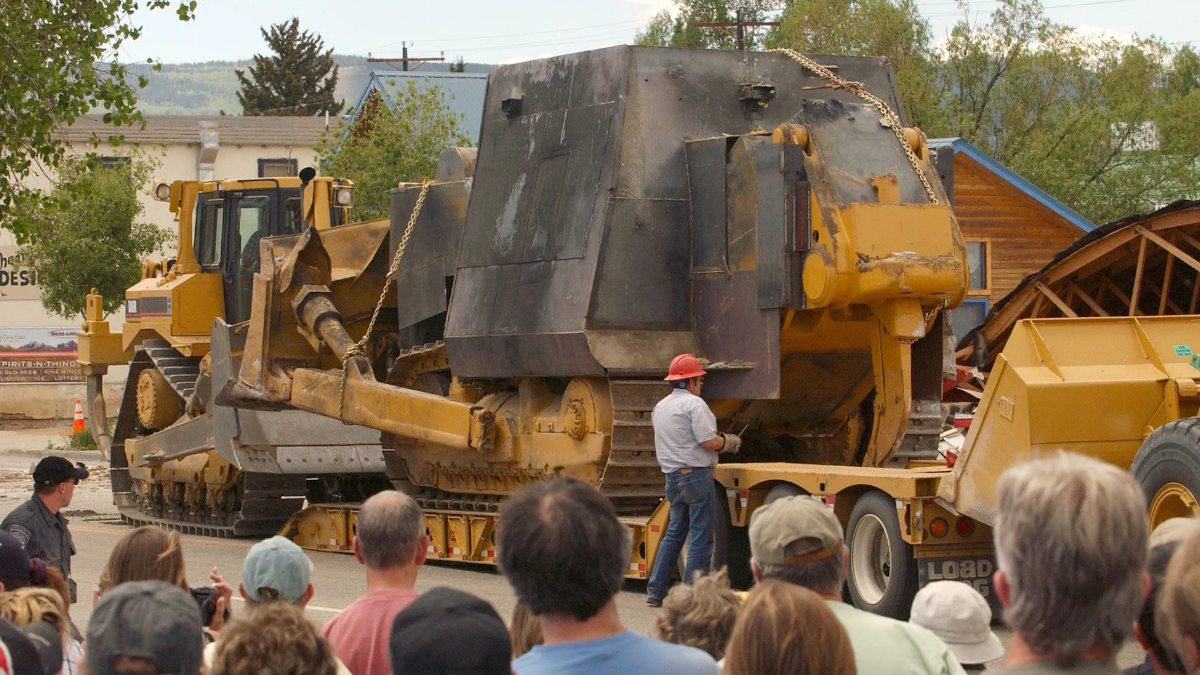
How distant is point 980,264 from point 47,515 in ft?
72.9

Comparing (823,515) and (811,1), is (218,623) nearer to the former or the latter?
(823,515)

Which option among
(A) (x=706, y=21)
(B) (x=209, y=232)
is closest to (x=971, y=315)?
(B) (x=209, y=232)

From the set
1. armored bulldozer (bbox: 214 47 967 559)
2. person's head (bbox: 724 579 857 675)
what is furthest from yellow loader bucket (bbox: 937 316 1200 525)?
person's head (bbox: 724 579 857 675)

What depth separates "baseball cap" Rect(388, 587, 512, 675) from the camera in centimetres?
403

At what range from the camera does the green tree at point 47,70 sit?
1334 centimetres

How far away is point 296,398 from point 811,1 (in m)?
36.4

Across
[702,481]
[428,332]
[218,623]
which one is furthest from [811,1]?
[218,623]

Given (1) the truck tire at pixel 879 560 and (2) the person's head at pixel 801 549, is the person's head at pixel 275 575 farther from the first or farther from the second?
(1) the truck tire at pixel 879 560

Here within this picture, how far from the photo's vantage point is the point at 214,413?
16.7m

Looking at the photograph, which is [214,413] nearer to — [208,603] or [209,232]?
[209,232]

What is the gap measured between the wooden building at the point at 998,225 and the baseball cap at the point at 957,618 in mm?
23587

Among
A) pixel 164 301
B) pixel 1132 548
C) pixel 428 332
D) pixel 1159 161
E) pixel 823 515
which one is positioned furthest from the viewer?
pixel 1159 161

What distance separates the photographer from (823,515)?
4746mm

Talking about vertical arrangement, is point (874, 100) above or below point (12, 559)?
above
